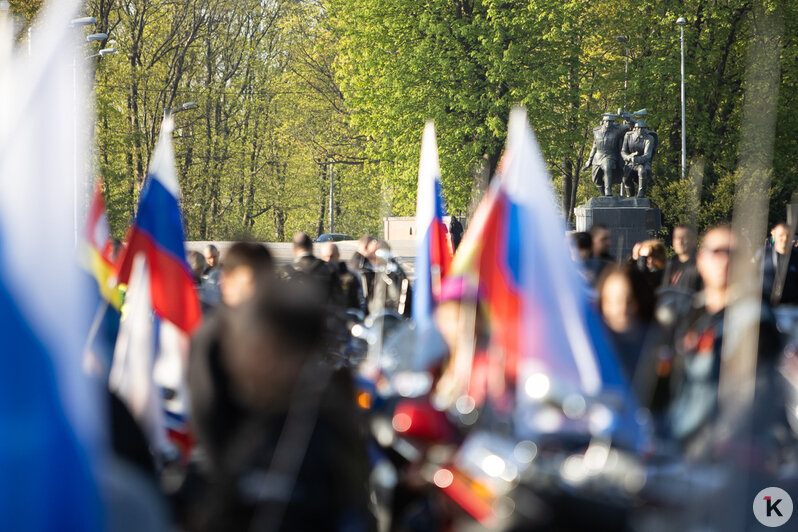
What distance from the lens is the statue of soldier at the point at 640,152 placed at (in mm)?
35250

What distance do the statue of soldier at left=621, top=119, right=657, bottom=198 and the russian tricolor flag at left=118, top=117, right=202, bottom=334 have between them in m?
30.8

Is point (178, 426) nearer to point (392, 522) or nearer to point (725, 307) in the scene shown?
point (392, 522)

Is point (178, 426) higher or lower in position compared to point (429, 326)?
lower

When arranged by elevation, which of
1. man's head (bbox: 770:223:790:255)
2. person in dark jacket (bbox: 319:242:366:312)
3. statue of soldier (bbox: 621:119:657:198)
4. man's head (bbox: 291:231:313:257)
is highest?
statue of soldier (bbox: 621:119:657:198)

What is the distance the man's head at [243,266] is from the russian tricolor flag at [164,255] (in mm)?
441

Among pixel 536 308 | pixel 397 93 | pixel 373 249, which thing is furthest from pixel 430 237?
pixel 397 93

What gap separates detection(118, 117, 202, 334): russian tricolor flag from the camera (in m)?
5.21

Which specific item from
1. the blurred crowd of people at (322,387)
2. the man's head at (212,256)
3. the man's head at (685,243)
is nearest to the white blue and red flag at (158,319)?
the blurred crowd of people at (322,387)

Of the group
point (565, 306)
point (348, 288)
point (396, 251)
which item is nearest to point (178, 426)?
point (565, 306)

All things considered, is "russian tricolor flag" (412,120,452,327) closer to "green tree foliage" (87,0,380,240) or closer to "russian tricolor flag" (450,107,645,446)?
"russian tricolor flag" (450,107,645,446)

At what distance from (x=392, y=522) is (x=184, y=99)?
4701cm

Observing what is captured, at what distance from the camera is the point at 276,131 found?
2172 inches

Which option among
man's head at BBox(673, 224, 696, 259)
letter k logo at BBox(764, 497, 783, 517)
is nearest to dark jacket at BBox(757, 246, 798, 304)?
man's head at BBox(673, 224, 696, 259)

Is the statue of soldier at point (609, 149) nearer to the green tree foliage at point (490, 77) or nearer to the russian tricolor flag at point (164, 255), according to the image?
the green tree foliage at point (490, 77)
